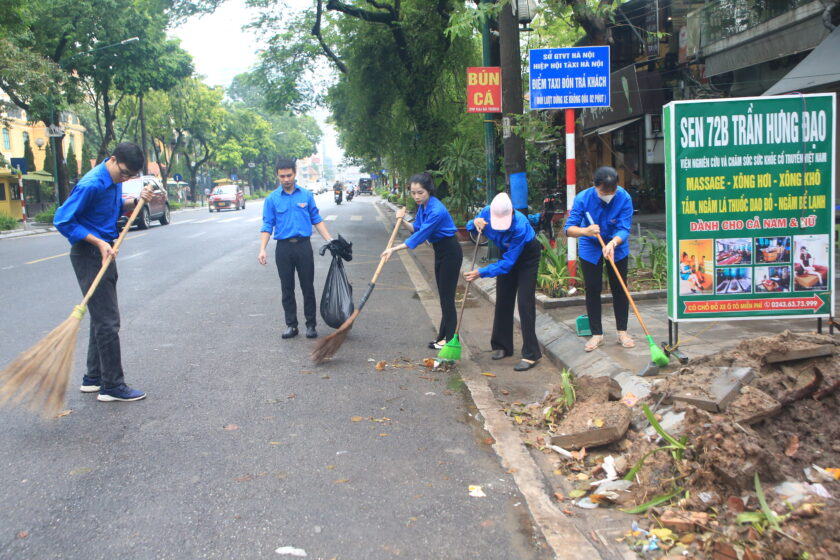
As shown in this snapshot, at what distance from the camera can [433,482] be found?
3873mm

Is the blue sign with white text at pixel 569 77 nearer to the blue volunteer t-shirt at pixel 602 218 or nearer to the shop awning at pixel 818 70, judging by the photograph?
the blue volunteer t-shirt at pixel 602 218

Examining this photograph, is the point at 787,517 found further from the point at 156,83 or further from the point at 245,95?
the point at 245,95

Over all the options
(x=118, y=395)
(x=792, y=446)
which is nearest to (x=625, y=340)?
(x=792, y=446)

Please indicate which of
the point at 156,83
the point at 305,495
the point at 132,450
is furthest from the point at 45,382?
the point at 156,83

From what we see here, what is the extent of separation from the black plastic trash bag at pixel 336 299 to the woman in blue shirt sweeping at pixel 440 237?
89cm

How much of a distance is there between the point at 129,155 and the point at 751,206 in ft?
14.7

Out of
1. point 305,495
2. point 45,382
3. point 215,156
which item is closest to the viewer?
point 305,495

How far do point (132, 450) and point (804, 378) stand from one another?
3842 mm

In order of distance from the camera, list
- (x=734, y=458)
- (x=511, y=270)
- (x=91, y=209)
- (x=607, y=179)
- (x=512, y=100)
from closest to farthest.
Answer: (x=734, y=458) < (x=91, y=209) < (x=607, y=179) < (x=511, y=270) < (x=512, y=100)

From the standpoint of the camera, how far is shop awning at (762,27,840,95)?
1120cm

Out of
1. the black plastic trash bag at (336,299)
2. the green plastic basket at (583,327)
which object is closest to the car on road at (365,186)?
the black plastic trash bag at (336,299)

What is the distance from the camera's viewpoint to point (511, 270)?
638cm

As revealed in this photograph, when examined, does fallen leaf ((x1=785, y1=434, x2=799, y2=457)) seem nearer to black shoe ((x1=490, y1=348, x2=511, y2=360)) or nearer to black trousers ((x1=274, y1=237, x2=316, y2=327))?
black shoe ((x1=490, y1=348, x2=511, y2=360))

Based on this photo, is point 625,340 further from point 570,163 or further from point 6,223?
point 6,223
